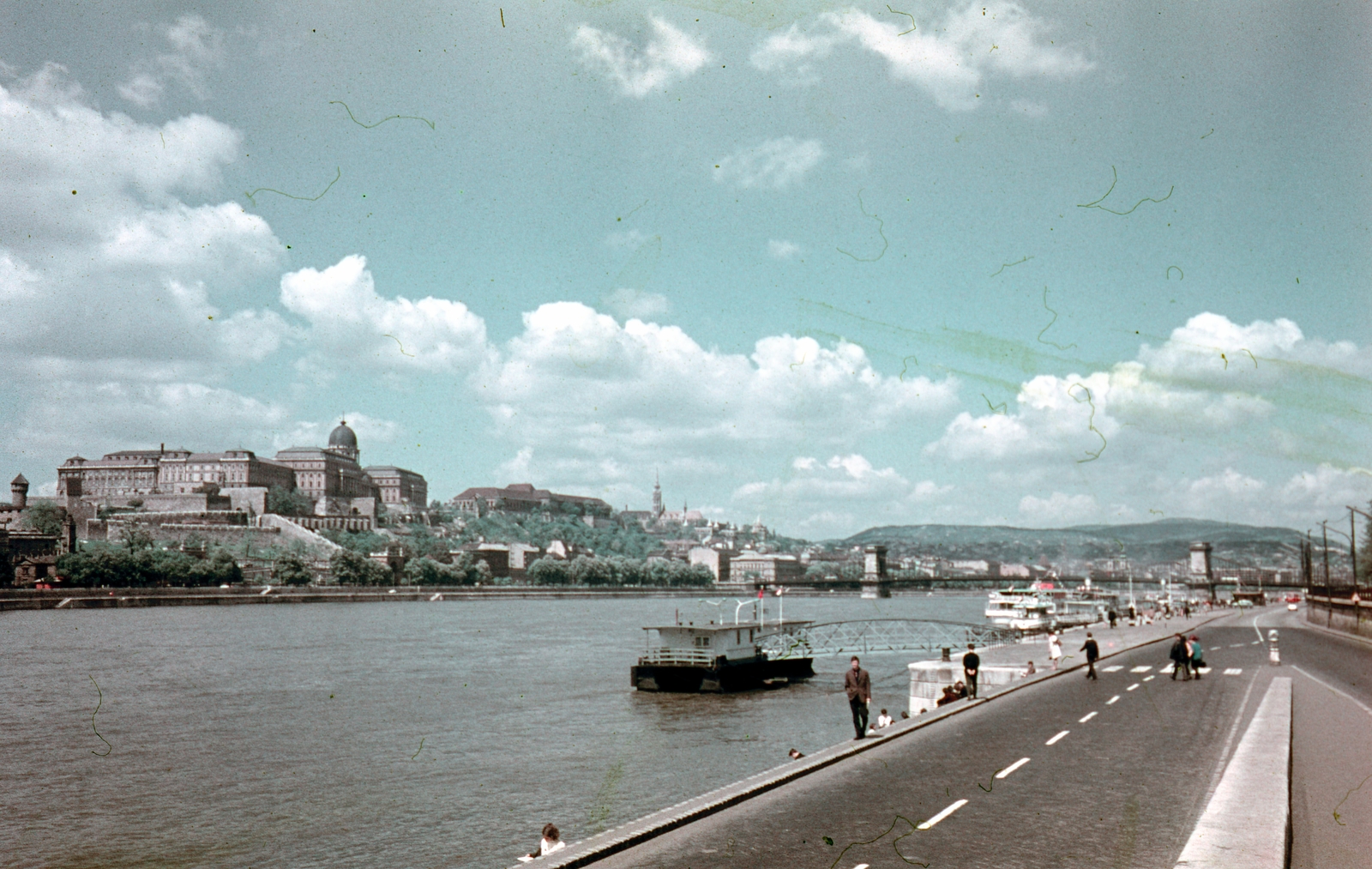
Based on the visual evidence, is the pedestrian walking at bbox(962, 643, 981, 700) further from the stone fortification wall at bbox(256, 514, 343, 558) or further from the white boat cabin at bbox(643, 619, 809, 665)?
the stone fortification wall at bbox(256, 514, 343, 558)

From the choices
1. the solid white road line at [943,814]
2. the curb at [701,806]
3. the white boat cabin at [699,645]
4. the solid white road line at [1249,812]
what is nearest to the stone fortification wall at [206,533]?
the white boat cabin at [699,645]

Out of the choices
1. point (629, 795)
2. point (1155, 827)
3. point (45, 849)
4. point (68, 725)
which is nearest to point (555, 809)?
point (629, 795)

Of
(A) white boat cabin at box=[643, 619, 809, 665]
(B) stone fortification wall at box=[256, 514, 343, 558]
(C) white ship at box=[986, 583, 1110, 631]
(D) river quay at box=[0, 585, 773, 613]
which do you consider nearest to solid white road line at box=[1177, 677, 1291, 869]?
(A) white boat cabin at box=[643, 619, 809, 665]

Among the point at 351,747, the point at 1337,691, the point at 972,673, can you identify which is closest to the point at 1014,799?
the point at 972,673

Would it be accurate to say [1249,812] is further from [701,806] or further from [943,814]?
[701,806]

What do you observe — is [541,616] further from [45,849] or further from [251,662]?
[45,849]
